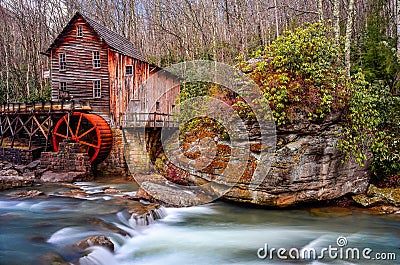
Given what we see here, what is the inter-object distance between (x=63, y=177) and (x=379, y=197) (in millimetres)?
12629

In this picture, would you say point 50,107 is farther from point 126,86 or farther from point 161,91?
point 161,91

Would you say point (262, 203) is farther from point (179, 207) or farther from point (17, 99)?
point (17, 99)

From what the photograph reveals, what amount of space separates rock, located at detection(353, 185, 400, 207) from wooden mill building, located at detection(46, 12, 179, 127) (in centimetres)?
1208

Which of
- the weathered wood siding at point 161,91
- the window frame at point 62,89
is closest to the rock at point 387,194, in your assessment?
the weathered wood siding at point 161,91

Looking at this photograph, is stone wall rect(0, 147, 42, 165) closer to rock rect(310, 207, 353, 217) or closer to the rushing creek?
the rushing creek

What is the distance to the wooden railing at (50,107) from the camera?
646 inches

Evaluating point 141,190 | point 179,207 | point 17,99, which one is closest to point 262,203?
point 179,207

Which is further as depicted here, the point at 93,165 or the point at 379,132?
the point at 93,165

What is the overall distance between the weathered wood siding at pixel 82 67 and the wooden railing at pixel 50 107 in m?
1.06

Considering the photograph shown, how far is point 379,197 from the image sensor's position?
934cm

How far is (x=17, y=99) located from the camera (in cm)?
2559

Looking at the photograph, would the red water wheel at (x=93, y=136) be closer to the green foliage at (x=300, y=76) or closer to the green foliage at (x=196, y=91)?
the green foliage at (x=196, y=91)

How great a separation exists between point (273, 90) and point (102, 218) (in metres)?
5.69

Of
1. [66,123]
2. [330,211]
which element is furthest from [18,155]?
[330,211]
